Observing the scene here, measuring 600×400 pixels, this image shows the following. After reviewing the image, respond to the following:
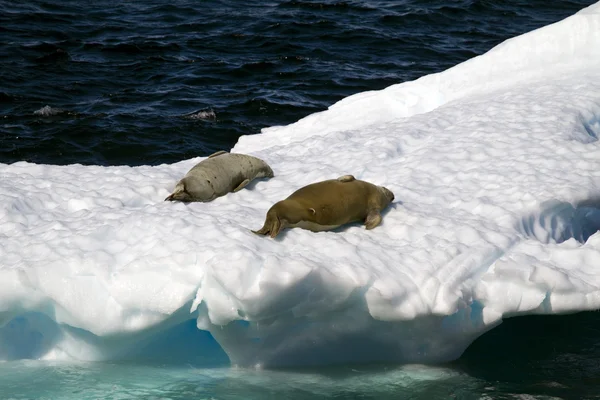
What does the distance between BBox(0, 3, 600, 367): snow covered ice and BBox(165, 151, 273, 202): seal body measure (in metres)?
0.10

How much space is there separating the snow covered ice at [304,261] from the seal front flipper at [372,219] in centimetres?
4

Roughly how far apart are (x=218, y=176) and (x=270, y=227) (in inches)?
40.4

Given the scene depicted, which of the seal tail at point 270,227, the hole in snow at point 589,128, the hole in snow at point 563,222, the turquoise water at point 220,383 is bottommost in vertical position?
the turquoise water at point 220,383

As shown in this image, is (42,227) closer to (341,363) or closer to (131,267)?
(131,267)

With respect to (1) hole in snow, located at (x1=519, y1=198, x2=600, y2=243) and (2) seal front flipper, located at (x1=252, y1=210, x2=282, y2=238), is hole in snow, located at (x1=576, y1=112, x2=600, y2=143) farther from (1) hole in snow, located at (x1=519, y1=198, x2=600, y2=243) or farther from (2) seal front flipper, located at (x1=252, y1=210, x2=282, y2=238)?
(2) seal front flipper, located at (x1=252, y1=210, x2=282, y2=238)

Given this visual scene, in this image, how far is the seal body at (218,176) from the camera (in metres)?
5.36

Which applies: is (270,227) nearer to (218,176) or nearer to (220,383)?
(220,383)

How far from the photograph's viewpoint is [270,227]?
4625mm

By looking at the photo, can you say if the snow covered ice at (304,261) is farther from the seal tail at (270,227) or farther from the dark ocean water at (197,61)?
the dark ocean water at (197,61)

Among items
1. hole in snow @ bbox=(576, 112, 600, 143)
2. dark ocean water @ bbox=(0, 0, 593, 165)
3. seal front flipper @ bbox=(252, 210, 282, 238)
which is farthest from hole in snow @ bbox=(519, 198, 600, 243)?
dark ocean water @ bbox=(0, 0, 593, 165)

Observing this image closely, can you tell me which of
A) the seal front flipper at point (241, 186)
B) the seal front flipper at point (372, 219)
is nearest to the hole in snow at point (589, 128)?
the seal front flipper at point (372, 219)

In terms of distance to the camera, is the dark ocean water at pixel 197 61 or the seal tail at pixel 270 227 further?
the dark ocean water at pixel 197 61

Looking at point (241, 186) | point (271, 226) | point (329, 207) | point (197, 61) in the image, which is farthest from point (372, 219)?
point (197, 61)

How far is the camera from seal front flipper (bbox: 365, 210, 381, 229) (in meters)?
4.94
